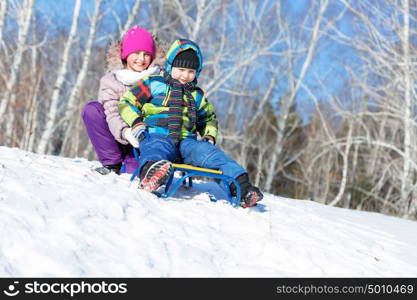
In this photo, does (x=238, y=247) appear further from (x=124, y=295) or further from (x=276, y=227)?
(x=124, y=295)

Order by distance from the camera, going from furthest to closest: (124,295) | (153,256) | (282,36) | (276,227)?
1. (282,36)
2. (276,227)
3. (153,256)
4. (124,295)

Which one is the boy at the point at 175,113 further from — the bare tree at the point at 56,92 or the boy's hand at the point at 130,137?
the bare tree at the point at 56,92

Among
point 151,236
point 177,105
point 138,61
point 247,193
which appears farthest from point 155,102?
point 151,236

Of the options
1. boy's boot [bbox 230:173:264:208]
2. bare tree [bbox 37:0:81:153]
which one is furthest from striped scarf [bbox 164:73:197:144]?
bare tree [bbox 37:0:81:153]

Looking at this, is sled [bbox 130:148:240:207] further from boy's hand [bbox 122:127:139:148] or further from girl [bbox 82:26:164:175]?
girl [bbox 82:26:164:175]

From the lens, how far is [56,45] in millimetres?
15188

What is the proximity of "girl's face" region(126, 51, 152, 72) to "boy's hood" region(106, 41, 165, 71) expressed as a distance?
59 millimetres

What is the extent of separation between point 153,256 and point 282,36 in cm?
1242

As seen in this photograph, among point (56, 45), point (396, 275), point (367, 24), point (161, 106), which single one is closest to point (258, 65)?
point (56, 45)

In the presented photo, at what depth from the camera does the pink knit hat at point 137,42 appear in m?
3.87

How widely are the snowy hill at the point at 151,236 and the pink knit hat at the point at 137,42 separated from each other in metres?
1.09

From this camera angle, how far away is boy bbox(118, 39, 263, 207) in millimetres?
3314

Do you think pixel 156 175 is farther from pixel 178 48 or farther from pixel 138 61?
pixel 138 61

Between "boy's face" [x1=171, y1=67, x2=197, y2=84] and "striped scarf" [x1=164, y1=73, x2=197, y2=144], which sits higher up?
"boy's face" [x1=171, y1=67, x2=197, y2=84]
